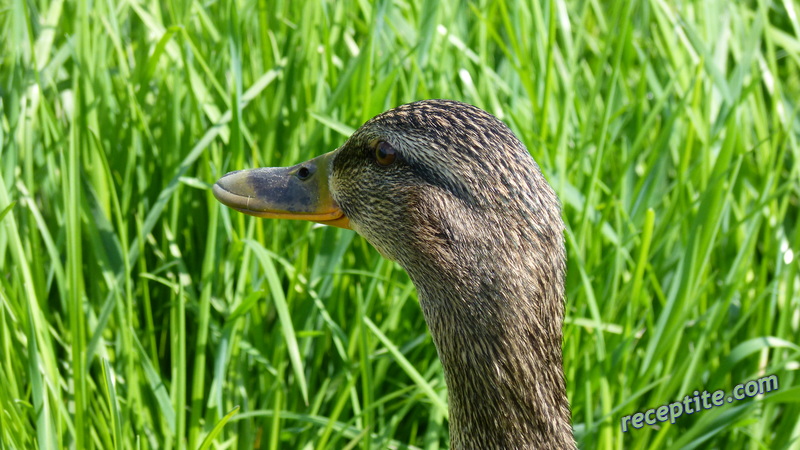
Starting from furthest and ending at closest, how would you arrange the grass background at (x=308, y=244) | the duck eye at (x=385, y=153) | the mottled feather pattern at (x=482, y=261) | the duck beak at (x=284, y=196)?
the grass background at (x=308, y=244) < the duck beak at (x=284, y=196) < the duck eye at (x=385, y=153) < the mottled feather pattern at (x=482, y=261)

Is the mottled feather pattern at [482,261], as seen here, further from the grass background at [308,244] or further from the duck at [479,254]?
the grass background at [308,244]

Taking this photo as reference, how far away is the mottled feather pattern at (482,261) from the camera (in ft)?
5.53

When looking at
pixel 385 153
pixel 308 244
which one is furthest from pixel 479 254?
pixel 308 244

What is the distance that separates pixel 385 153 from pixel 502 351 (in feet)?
1.43

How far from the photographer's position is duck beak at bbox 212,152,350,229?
2023mm

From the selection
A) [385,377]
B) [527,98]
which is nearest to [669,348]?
[385,377]

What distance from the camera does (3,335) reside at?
204cm

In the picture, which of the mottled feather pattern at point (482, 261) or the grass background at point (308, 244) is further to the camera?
the grass background at point (308, 244)

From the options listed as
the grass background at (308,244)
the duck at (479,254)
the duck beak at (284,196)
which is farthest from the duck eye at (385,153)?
the grass background at (308,244)

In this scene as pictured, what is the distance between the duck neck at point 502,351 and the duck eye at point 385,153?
9.2 inches

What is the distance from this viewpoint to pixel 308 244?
256cm

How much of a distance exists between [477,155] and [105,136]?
126cm

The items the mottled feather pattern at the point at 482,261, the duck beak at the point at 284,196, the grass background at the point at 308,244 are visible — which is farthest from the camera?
the grass background at the point at 308,244

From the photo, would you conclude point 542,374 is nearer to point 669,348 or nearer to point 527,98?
point 669,348
